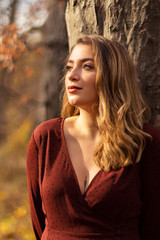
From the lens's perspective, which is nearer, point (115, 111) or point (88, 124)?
point (115, 111)

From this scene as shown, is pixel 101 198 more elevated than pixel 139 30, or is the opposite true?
pixel 139 30

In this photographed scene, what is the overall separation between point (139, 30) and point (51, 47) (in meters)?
2.86

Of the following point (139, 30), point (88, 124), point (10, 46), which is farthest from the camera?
point (10, 46)

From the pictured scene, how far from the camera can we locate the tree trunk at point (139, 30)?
246cm

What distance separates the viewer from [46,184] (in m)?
2.13

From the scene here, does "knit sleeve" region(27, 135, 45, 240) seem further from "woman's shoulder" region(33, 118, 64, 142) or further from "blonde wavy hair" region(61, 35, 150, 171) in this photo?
"blonde wavy hair" region(61, 35, 150, 171)

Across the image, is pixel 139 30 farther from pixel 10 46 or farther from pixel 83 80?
pixel 10 46

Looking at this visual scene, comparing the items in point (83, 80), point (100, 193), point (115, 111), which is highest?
point (83, 80)

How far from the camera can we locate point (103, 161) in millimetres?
2088

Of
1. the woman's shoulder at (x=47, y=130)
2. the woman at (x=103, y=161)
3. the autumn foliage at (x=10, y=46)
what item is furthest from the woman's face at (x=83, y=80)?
the autumn foliage at (x=10, y=46)

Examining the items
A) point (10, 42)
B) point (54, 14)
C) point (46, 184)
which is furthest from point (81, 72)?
point (54, 14)

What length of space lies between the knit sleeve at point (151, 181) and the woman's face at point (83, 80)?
0.54 meters

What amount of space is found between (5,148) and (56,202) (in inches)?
420

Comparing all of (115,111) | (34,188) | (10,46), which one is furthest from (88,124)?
(10,46)
